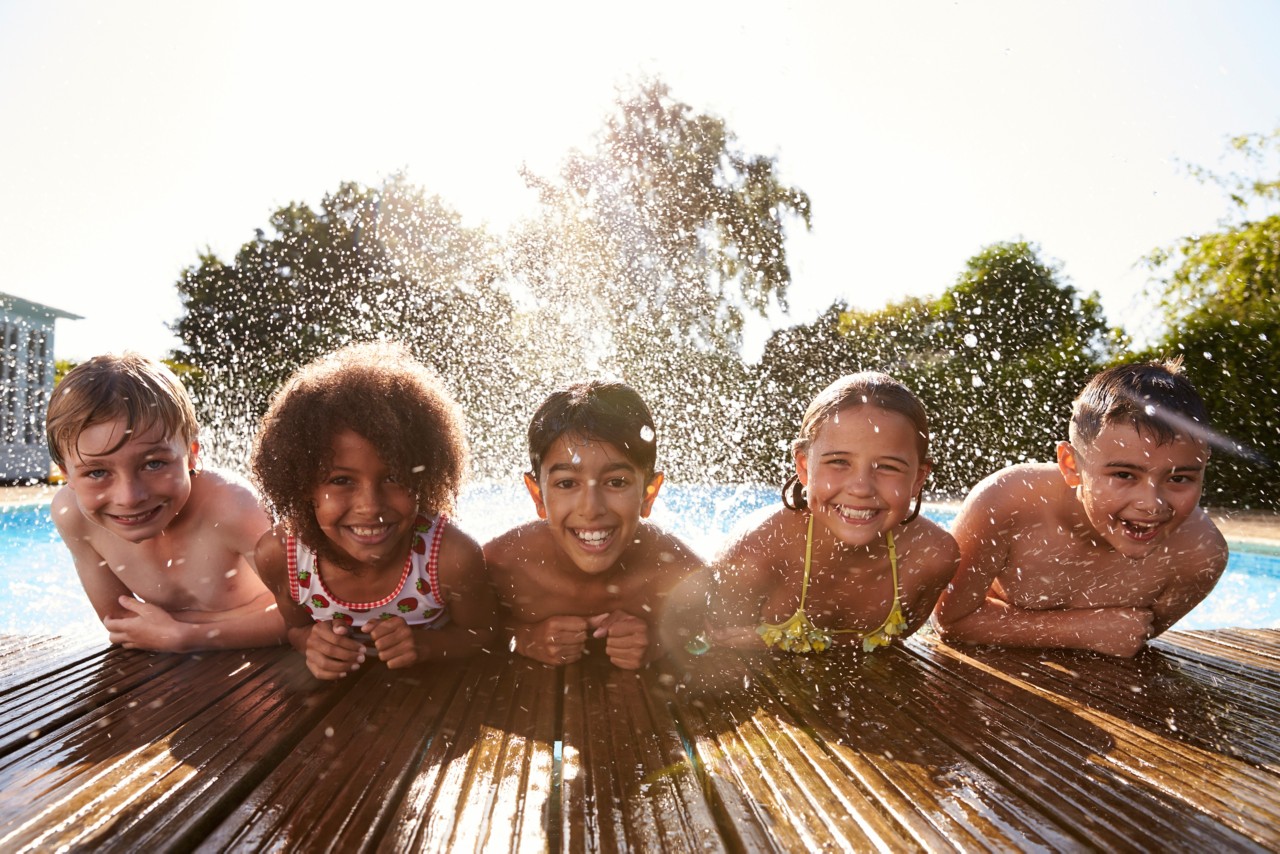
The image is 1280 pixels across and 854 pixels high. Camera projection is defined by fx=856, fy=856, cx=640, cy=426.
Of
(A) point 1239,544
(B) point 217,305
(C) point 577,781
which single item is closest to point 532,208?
(B) point 217,305

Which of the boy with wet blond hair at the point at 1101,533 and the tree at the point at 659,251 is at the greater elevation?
the tree at the point at 659,251

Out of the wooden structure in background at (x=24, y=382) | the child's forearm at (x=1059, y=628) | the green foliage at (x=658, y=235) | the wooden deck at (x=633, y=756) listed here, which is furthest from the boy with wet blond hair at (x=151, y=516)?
the wooden structure in background at (x=24, y=382)

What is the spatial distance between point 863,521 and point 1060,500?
86cm

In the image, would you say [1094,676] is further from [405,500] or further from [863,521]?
[405,500]

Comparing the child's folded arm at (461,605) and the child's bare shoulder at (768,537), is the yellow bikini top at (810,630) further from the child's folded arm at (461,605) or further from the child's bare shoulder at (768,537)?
the child's folded arm at (461,605)

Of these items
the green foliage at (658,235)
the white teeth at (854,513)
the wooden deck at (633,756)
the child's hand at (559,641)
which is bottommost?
Answer: the wooden deck at (633,756)

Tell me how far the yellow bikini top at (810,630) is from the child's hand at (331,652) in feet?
4.01

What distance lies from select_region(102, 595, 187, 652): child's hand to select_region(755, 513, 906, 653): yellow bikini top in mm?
1718

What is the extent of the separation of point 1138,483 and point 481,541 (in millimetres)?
3956

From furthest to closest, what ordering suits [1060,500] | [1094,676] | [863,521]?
[1060,500], [863,521], [1094,676]

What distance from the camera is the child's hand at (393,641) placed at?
2164mm

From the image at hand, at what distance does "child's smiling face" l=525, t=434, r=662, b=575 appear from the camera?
2402 millimetres

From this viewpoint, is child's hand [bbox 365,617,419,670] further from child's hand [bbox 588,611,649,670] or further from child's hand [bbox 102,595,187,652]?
child's hand [bbox 102,595,187,652]

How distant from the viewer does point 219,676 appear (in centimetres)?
220
